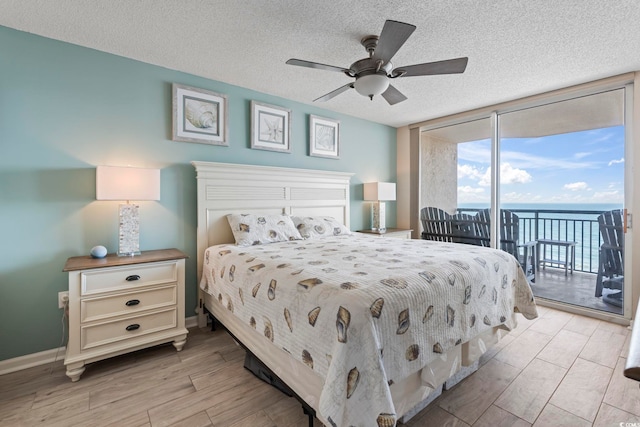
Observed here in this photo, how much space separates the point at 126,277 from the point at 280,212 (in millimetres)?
1671

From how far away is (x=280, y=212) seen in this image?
3393 mm

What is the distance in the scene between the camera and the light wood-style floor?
1596mm

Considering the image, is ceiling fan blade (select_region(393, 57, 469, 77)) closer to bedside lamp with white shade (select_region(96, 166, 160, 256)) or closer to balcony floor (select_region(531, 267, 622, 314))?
bedside lamp with white shade (select_region(96, 166, 160, 256))

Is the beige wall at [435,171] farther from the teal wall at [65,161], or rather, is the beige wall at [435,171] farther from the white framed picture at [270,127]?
the teal wall at [65,161]

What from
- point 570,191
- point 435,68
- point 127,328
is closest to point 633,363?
point 435,68

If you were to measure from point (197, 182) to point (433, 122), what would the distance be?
357 cm

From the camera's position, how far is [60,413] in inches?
65.1

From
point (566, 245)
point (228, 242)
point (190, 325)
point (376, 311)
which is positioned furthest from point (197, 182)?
point (566, 245)

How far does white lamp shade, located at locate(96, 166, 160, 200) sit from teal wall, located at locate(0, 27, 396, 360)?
15.2 inches

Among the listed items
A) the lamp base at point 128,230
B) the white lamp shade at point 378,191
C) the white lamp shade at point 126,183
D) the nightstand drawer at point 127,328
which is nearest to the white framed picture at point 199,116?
the white lamp shade at point 126,183

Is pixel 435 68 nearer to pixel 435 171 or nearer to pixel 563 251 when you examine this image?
pixel 435 171

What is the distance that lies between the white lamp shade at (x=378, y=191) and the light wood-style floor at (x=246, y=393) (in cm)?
236

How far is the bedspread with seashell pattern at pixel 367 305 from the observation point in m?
1.16

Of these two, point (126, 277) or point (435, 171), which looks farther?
point (435, 171)
